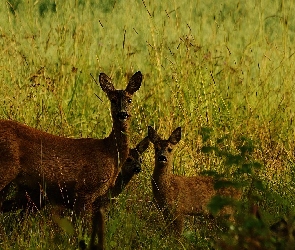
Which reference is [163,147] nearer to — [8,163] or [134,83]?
[134,83]

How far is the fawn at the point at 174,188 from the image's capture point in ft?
24.0

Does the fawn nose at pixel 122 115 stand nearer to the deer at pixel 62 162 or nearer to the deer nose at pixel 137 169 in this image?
the deer at pixel 62 162

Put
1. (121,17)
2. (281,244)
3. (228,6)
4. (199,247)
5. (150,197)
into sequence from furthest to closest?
→ (228,6)
(121,17)
(150,197)
(199,247)
(281,244)

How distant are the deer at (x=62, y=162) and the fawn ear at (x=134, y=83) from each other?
0.98 feet

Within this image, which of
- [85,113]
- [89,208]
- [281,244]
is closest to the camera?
[281,244]

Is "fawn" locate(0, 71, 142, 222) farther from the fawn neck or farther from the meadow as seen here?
the fawn neck

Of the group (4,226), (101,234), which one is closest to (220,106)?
(4,226)

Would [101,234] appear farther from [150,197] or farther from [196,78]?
[196,78]

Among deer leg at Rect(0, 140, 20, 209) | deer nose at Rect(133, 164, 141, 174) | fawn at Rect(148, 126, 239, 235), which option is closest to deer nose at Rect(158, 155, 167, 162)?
fawn at Rect(148, 126, 239, 235)

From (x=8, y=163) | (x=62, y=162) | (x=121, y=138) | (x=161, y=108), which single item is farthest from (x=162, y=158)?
(x=161, y=108)

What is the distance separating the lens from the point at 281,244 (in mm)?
4348

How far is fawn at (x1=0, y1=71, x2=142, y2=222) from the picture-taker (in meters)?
6.28

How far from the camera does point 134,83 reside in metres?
7.08

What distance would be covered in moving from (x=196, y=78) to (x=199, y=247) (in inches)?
171
